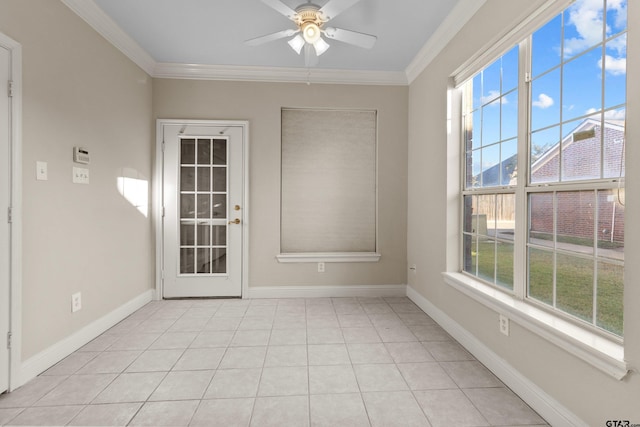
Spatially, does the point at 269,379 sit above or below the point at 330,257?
below

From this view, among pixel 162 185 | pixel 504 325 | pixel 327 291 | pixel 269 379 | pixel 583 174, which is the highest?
pixel 162 185

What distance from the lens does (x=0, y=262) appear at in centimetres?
188

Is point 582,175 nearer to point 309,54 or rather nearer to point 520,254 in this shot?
point 520,254

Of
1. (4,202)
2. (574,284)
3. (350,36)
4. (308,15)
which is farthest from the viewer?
(350,36)

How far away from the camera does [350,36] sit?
2.50 metres

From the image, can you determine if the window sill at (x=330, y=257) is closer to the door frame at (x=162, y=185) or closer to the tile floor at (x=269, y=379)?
the door frame at (x=162, y=185)

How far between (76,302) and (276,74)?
9.68 feet

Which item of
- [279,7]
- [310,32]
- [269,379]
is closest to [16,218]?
[269,379]

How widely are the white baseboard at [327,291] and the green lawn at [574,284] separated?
1.76 meters

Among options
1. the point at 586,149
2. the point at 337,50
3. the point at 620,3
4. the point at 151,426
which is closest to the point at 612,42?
the point at 620,3

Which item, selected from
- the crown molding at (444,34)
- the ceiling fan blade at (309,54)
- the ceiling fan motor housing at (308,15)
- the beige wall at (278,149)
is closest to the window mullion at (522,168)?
the crown molding at (444,34)

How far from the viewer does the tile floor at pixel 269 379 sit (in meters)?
1.74

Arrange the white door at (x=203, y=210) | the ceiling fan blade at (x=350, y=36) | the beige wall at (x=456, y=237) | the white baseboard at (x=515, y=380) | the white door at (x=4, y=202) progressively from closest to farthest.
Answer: the beige wall at (x=456, y=237) → the white baseboard at (x=515, y=380) → the white door at (x=4, y=202) → the ceiling fan blade at (x=350, y=36) → the white door at (x=203, y=210)

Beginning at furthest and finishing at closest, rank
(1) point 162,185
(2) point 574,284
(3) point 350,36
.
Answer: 1. (1) point 162,185
2. (3) point 350,36
3. (2) point 574,284
